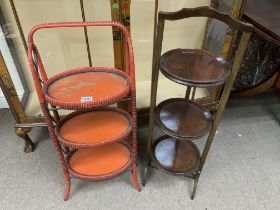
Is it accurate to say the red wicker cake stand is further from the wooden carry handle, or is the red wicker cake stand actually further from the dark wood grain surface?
the dark wood grain surface

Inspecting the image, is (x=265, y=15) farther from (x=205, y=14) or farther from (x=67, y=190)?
(x=67, y=190)

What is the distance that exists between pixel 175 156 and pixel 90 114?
51cm

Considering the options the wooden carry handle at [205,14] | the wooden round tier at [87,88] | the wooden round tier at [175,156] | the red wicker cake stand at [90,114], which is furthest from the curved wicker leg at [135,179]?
the wooden carry handle at [205,14]

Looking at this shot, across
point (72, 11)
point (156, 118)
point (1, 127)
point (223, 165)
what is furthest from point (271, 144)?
point (1, 127)

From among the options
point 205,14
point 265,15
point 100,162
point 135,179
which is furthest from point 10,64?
point 265,15

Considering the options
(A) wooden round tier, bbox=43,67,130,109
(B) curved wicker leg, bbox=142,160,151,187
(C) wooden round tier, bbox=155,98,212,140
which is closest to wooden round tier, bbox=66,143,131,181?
(B) curved wicker leg, bbox=142,160,151,187

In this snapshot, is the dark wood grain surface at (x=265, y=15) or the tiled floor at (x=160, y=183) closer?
the dark wood grain surface at (x=265, y=15)

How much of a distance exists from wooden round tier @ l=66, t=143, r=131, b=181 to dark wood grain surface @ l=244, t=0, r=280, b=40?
2.94 feet

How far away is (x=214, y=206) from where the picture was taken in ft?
4.18

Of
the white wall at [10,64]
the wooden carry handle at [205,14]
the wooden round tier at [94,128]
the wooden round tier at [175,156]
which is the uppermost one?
the wooden carry handle at [205,14]

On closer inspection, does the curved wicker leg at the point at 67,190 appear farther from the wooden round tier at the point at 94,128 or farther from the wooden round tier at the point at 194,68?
the wooden round tier at the point at 194,68

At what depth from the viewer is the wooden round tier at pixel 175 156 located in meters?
1.26

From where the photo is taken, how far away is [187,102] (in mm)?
1256

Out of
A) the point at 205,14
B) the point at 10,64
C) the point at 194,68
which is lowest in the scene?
the point at 10,64
